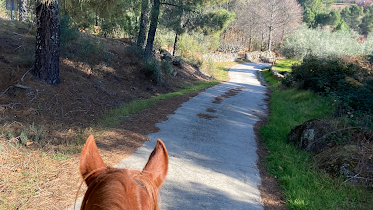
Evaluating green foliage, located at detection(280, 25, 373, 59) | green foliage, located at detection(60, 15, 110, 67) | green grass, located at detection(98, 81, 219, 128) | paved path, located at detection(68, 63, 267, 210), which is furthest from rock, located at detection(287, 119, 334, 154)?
green foliage, located at detection(280, 25, 373, 59)

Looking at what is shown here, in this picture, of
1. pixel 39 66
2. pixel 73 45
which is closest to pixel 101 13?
pixel 73 45

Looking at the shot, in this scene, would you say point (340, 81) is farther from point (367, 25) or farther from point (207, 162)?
point (367, 25)

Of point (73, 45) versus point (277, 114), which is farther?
point (73, 45)

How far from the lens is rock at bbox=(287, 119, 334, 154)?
5545mm

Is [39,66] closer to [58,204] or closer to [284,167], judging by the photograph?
[58,204]

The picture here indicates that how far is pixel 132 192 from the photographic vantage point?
3.21ft

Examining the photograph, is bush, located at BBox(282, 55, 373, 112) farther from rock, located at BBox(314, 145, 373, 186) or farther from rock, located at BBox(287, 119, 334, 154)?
rock, located at BBox(314, 145, 373, 186)

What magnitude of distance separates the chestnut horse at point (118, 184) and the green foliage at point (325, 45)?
20.2 metres

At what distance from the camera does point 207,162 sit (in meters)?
4.91

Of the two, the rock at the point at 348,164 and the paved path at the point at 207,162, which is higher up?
the rock at the point at 348,164

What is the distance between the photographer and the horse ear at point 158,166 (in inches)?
50.9

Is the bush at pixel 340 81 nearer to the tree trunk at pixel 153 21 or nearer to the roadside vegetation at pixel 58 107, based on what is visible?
the roadside vegetation at pixel 58 107

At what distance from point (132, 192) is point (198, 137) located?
213 inches

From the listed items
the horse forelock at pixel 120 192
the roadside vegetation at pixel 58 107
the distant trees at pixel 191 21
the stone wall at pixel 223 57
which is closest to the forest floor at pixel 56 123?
the roadside vegetation at pixel 58 107
